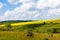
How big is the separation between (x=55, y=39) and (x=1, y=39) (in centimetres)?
998

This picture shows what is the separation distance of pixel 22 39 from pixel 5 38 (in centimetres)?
297

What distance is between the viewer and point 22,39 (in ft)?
88.1

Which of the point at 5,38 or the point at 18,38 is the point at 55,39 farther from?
the point at 5,38

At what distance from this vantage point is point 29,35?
2941cm

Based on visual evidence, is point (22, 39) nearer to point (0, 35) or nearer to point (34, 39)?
point (34, 39)

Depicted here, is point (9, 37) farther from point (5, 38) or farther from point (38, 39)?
point (38, 39)

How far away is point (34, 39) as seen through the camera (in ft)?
90.4

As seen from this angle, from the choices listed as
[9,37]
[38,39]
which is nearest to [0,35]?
[9,37]

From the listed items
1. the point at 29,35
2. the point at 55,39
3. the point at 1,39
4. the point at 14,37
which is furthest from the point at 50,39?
the point at 1,39

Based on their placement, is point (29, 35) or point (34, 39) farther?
point (29, 35)

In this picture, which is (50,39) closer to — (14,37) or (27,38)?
(27,38)

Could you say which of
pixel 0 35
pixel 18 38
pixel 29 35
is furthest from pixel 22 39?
pixel 0 35

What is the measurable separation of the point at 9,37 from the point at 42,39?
232 inches

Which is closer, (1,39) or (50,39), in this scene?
(1,39)
